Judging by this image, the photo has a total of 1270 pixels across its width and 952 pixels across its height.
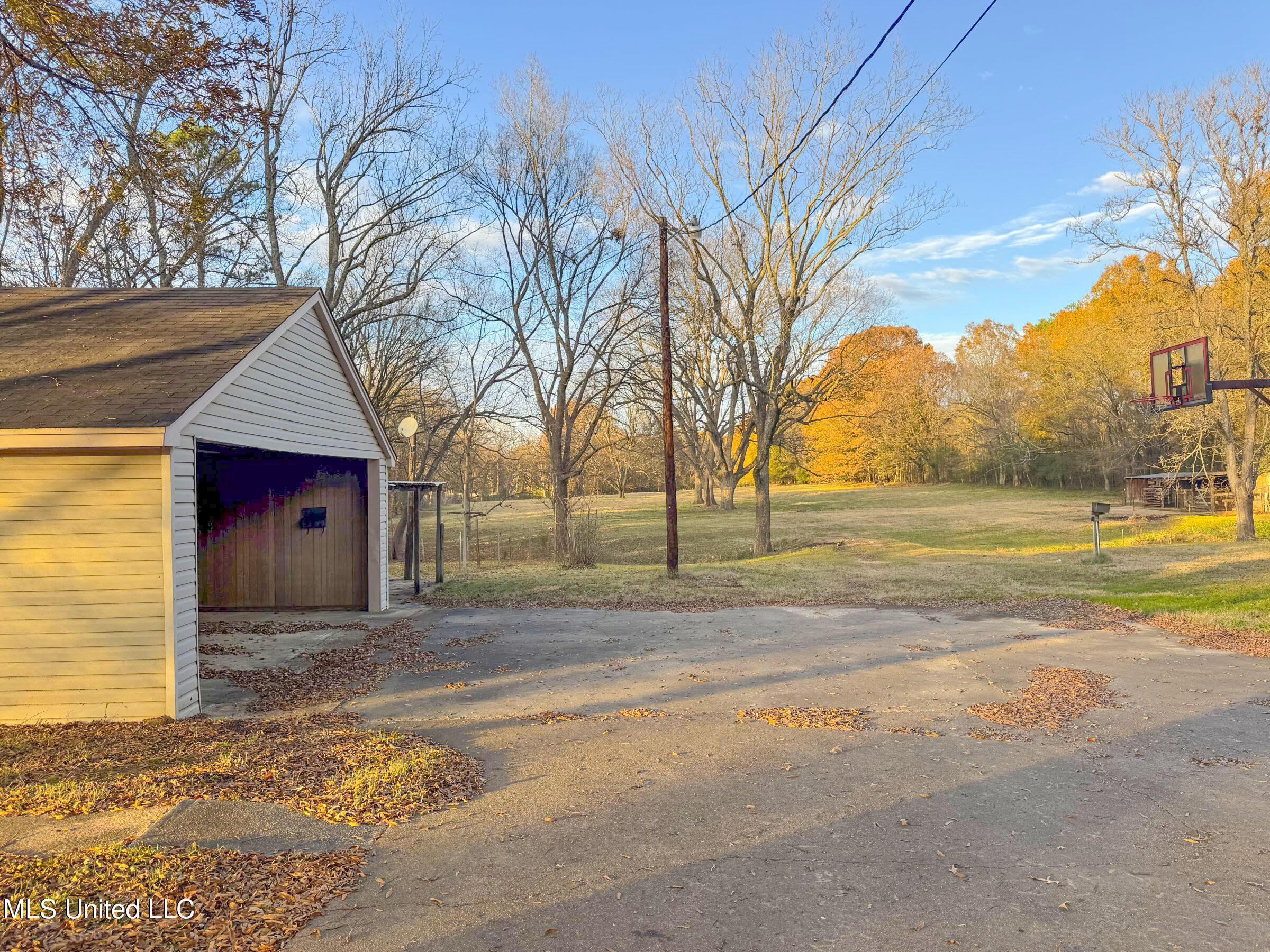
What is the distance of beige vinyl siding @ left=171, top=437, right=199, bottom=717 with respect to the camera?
6.77 metres

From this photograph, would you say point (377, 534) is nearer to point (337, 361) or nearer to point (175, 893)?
point (337, 361)

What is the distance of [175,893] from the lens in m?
3.49

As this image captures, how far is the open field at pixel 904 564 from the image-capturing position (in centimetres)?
1411

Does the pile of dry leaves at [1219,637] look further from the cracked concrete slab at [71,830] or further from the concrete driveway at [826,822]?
the cracked concrete slab at [71,830]

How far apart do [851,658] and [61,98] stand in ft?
31.9

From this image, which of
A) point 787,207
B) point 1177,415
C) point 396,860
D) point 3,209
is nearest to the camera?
point 396,860

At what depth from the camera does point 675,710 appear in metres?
6.97

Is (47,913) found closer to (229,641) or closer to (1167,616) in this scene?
(229,641)

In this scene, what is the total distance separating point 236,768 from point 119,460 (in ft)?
10.6

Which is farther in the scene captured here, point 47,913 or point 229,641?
point 229,641

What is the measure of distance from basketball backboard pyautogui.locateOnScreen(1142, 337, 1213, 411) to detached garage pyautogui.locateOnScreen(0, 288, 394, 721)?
1905 centimetres

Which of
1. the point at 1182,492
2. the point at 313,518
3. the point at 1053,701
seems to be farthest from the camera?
the point at 1182,492

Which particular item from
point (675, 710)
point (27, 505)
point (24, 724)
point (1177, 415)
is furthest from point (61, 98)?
point (1177, 415)

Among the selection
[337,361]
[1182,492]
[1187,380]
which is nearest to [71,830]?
[337,361]
